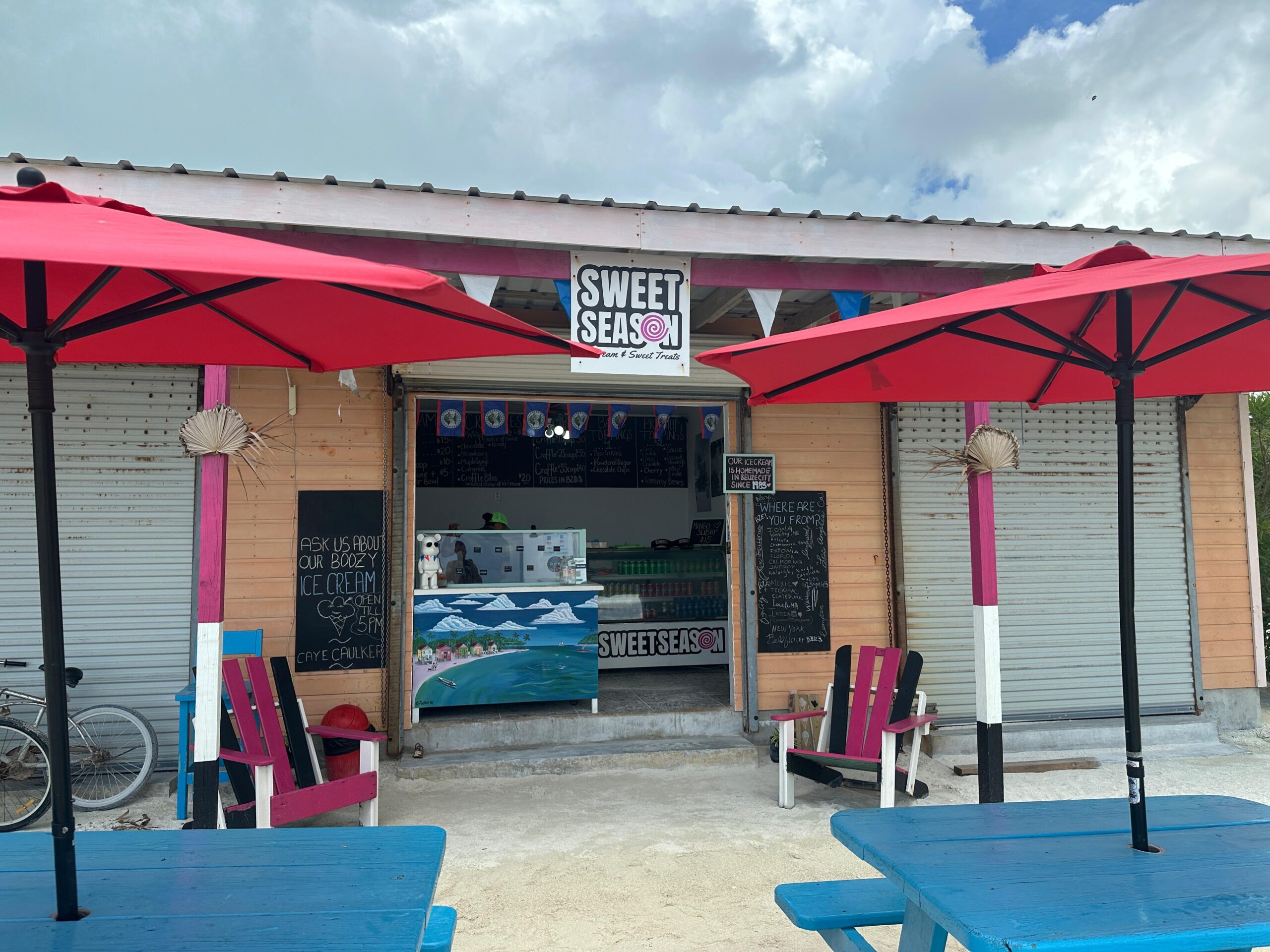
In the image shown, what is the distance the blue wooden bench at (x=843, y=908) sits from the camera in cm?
242

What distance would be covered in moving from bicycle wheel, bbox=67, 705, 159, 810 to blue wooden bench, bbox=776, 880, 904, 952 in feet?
13.7

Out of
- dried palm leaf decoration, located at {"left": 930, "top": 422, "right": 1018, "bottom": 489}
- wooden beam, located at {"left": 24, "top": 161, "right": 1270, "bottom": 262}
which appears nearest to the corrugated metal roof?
wooden beam, located at {"left": 24, "top": 161, "right": 1270, "bottom": 262}

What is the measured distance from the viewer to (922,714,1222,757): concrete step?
6.11 meters

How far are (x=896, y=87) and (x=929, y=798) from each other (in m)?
45.5

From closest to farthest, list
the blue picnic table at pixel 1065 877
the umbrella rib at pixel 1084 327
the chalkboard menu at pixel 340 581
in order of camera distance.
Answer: the blue picnic table at pixel 1065 877 < the umbrella rib at pixel 1084 327 < the chalkboard menu at pixel 340 581

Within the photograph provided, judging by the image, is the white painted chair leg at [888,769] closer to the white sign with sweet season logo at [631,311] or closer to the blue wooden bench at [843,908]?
the blue wooden bench at [843,908]

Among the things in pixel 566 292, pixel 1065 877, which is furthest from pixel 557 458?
pixel 1065 877

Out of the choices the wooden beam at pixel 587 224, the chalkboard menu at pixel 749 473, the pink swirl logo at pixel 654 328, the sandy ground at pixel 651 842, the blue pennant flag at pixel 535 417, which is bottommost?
the sandy ground at pixel 651 842

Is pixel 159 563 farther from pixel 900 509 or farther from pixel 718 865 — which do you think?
pixel 900 509

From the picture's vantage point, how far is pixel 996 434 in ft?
15.2

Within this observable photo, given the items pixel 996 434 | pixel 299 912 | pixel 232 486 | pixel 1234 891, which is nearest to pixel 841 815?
pixel 1234 891

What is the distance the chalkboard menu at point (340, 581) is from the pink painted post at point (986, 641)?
394 centimetres

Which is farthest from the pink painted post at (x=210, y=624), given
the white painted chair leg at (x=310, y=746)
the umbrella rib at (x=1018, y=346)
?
the umbrella rib at (x=1018, y=346)

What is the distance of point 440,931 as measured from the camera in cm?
233
